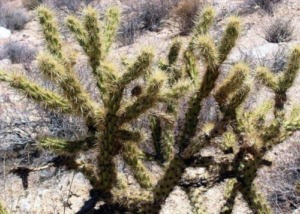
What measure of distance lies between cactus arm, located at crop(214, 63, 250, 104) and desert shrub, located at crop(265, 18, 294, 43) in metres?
6.42

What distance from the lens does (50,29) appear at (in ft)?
10.7

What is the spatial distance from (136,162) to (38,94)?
851 mm

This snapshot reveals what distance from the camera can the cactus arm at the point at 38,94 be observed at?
270cm

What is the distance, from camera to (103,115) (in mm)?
2732

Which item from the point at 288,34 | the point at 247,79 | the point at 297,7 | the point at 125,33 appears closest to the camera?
the point at 247,79

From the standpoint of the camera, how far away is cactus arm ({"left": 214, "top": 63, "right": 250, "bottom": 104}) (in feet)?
8.26

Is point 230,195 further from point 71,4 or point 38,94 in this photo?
point 71,4

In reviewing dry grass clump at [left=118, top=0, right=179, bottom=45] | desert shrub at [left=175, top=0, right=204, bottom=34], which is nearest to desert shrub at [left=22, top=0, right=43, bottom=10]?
dry grass clump at [left=118, top=0, right=179, bottom=45]

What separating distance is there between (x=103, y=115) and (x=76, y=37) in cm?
71

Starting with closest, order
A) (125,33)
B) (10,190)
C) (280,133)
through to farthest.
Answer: (280,133) < (10,190) < (125,33)

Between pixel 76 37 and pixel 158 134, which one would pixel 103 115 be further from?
pixel 158 134

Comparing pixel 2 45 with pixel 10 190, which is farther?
pixel 2 45

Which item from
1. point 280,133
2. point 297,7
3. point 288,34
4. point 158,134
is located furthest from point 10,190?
point 297,7

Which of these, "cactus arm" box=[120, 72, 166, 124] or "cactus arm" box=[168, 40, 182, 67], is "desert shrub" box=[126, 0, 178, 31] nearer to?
"cactus arm" box=[168, 40, 182, 67]
